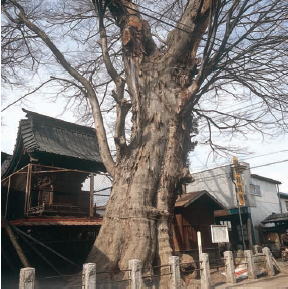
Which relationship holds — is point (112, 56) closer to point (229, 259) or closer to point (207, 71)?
point (207, 71)

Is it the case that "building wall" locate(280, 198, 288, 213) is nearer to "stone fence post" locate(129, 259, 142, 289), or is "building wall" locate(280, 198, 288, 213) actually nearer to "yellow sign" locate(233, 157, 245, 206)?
"yellow sign" locate(233, 157, 245, 206)

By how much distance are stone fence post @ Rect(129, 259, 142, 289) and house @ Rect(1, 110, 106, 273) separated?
3.88 metres

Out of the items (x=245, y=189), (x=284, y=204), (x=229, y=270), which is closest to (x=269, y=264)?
(x=229, y=270)

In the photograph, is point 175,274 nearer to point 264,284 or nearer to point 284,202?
point 264,284

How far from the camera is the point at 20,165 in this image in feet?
→ 48.1

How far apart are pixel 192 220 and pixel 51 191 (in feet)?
26.5

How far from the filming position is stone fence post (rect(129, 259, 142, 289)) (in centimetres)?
765

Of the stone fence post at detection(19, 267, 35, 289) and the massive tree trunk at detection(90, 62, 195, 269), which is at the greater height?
the massive tree trunk at detection(90, 62, 195, 269)

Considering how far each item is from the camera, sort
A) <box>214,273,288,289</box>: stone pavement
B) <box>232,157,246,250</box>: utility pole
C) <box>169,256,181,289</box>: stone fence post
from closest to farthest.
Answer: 1. <box>169,256,181,289</box>: stone fence post
2. <box>214,273,288,289</box>: stone pavement
3. <box>232,157,246,250</box>: utility pole

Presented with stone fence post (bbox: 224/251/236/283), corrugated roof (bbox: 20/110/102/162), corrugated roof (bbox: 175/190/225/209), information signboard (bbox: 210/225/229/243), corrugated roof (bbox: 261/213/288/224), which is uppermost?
corrugated roof (bbox: 20/110/102/162)

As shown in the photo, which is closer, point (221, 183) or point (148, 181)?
point (148, 181)

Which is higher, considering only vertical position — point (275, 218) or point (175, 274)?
point (275, 218)

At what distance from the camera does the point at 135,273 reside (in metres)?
7.68

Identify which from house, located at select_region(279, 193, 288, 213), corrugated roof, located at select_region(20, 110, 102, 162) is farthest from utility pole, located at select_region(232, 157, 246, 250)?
corrugated roof, located at select_region(20, 110, 102, 162)
